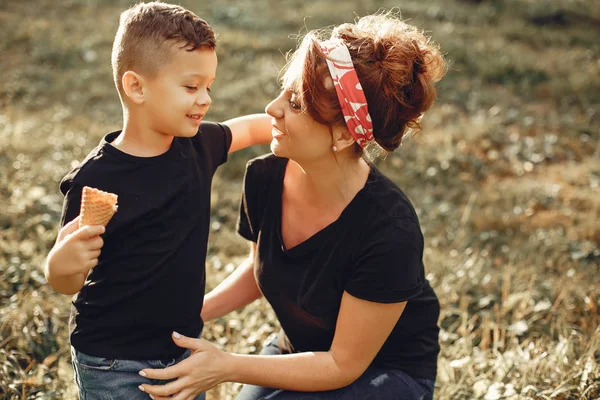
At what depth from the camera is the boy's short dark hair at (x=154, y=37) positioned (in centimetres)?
200

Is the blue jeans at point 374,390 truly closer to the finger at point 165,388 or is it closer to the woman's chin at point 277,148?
the finger at point 165,388

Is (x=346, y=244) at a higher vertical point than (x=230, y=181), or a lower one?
higher

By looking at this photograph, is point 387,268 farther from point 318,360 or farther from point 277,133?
point 277,133

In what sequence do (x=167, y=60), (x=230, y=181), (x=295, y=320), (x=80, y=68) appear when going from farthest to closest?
(x=80, y=68)
(x=230, y=181)
(x=295, y=320)
(x=167, y=60)

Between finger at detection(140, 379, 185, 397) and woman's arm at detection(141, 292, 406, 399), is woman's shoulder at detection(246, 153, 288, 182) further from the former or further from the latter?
finger at detection(140, 379, 185, 397)

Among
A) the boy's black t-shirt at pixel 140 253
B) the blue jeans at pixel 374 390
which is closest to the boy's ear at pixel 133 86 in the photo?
Answer: the boy's black t-shirt at pixel 140 253

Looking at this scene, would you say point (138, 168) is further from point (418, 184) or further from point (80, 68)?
point (80, 68)

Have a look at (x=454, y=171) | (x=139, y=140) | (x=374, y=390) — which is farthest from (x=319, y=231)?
(x=454, y=171)

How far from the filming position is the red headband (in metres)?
2.16

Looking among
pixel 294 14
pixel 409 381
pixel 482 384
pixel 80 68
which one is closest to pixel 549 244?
pixel 482 384

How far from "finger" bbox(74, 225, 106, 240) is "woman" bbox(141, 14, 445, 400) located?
0.56 m

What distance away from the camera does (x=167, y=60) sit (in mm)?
2000

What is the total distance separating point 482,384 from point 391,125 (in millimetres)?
1478

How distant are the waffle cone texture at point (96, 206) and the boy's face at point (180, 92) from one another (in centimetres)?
36
